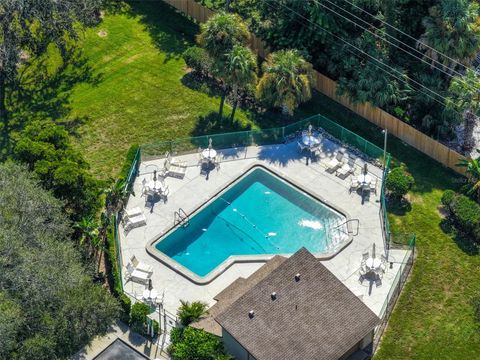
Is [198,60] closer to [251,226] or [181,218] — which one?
[181,218]

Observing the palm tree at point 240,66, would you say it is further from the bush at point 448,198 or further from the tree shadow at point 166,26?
the bush at point 448,198

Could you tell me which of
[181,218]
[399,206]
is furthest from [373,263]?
[181,218]

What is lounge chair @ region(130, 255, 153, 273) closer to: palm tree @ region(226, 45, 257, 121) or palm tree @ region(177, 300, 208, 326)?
palm tree @ region(177, 300, 208, 326)

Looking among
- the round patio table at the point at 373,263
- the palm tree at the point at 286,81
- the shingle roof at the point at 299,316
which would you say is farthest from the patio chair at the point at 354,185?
the shingle roof at the point at 299,316

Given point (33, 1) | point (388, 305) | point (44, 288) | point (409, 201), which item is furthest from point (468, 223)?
point (33, 1)

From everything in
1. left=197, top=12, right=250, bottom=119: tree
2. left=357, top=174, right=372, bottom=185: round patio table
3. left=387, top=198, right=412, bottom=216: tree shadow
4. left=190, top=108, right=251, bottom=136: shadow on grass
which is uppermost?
left=197, top=12, right=250, bottom=119: tree

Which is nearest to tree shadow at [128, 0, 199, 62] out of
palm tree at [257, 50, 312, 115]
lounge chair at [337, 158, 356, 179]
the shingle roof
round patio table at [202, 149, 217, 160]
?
palm tree at [257, 50, 312, 115]
